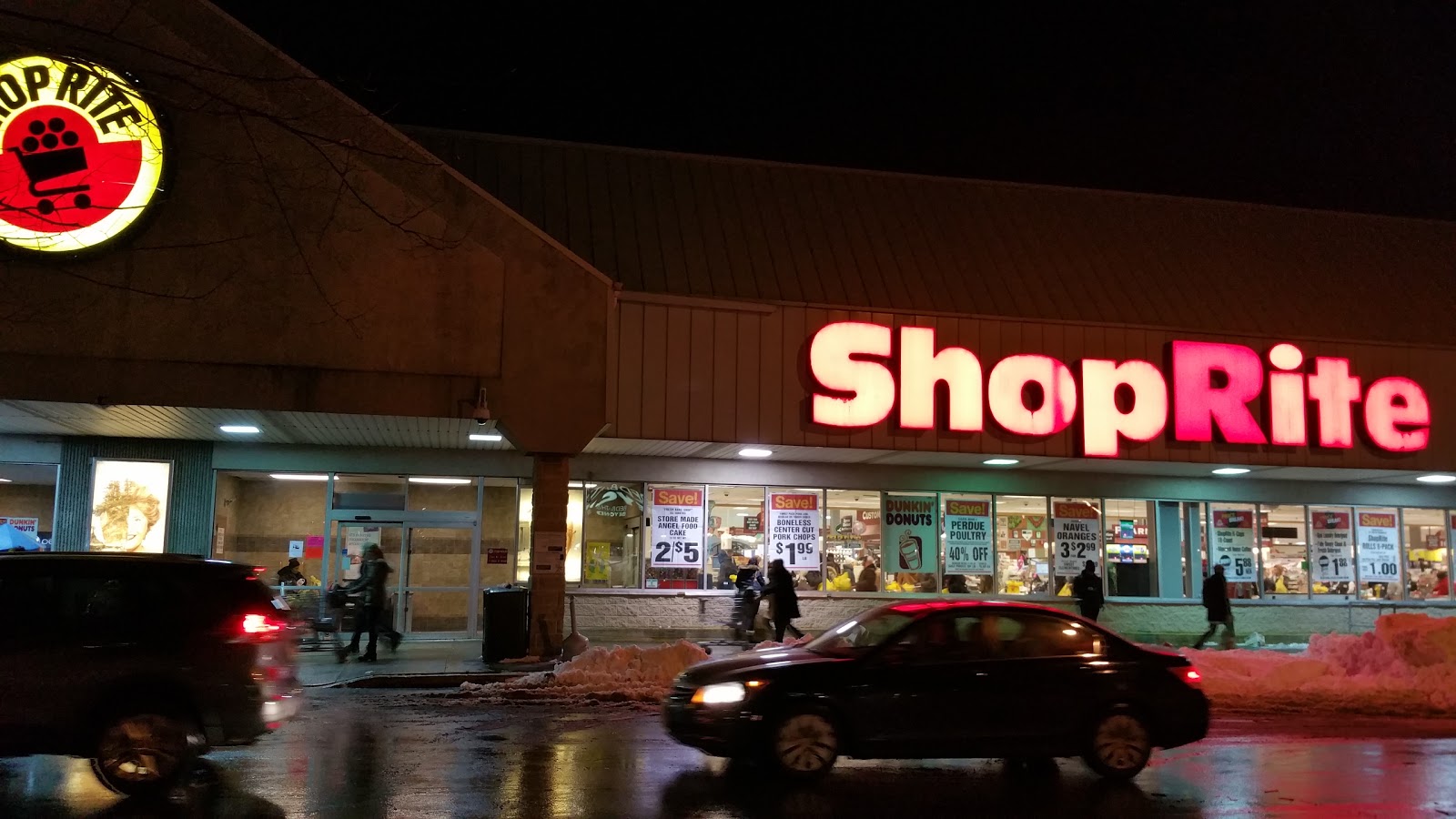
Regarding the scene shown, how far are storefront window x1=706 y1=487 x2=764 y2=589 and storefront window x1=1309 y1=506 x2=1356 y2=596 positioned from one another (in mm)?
11922

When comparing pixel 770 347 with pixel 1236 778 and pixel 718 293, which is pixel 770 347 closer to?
pixel 718 293

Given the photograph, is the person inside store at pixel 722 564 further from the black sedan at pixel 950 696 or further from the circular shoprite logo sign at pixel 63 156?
the circular shoprite logo sign at pixel 63 156

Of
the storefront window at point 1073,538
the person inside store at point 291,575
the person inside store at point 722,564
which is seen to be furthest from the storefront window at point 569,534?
the storefront window at point 1073,538

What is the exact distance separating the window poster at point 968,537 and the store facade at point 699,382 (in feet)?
0.19

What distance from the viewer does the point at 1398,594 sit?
22.3 m

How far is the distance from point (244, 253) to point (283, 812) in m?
9.47

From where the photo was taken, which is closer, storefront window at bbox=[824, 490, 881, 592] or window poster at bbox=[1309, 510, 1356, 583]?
storefront window at bbox=[824, 490, 881, 592]

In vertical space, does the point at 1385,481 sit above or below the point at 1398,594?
above

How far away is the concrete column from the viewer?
52.1ft

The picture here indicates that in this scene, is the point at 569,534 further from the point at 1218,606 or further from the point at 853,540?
the point at 1218,606

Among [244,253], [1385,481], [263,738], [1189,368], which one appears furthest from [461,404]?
[1385,481]

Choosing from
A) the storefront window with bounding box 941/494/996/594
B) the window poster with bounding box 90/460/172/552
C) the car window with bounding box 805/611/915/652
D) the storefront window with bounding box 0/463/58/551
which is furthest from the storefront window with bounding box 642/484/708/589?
the storefront window with bounding box 0/463/58/551

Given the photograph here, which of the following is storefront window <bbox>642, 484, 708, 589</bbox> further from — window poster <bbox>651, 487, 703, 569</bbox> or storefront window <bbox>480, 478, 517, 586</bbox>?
storefront window <bbox>480, 478, 517, 586</bbox>

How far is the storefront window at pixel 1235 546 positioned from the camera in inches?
857
